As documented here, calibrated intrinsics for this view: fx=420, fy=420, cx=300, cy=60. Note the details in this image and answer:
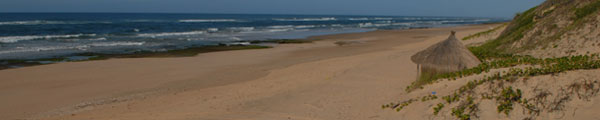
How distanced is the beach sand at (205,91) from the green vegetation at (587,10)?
478 centimetres

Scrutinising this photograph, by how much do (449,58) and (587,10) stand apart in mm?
5771

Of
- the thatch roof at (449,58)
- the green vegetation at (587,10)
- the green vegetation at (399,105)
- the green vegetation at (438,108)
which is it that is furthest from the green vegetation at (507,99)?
the green vegetation at (587,10)

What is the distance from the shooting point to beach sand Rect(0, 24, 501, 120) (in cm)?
827

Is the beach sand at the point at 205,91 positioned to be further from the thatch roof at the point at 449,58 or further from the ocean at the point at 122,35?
the ocean at the point at 122,35

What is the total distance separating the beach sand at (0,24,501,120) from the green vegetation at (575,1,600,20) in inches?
188

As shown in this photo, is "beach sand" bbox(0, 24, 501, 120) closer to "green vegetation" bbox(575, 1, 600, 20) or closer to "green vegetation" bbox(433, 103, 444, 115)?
"green vegetation" bbox(433, 103, 444, 115)

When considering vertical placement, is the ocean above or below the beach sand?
below

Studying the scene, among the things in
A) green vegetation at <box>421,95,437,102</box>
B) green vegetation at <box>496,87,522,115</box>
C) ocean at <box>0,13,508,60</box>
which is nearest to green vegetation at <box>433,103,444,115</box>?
green vegetation at <box>421,95,437,102</box>

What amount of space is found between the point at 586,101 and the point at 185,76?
1072 cm

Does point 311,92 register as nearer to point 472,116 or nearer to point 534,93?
point 472,116

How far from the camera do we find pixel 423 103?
23.5ft

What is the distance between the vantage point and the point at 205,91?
10664mm

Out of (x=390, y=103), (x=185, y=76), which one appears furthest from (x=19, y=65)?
(x=390, y=103)

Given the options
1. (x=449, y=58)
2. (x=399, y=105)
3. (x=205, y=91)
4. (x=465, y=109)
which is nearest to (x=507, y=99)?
(x=465, y=109)
